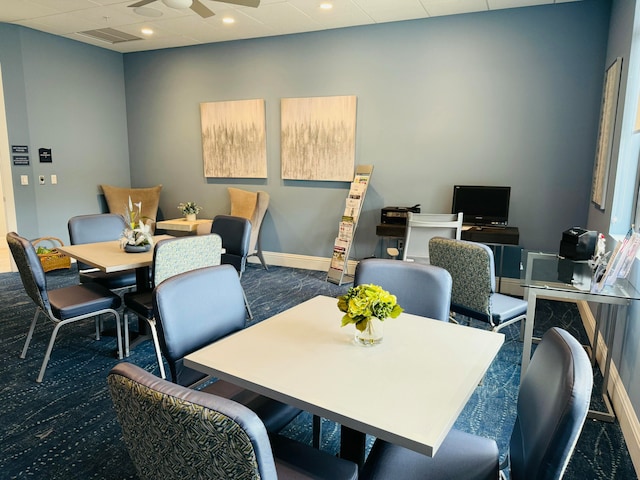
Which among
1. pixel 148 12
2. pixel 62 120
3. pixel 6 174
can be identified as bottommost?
pixel 6 174

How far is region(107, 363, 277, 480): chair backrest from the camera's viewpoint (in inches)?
32.7

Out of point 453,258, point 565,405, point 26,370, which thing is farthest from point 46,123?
point 565,405

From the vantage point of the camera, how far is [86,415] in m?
2.38

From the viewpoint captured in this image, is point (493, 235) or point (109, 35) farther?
point (109, 35)

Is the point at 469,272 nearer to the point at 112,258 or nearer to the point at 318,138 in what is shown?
the point at 112,258

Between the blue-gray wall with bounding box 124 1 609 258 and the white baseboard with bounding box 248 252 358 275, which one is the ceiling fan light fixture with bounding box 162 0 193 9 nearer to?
the blue-gray wall with bounding box 124 1 609 258

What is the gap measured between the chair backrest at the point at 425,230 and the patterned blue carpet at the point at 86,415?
0.90 m

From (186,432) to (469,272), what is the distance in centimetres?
213

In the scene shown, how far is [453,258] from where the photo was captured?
2.71 metres

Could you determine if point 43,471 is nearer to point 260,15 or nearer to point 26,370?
point 26,370

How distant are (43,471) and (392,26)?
4.86 metres

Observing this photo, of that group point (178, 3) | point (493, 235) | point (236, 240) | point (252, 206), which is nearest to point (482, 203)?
point (493, 235)

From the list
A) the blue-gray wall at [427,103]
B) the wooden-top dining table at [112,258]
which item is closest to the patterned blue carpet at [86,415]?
the wooden-top dining table at [112,258]

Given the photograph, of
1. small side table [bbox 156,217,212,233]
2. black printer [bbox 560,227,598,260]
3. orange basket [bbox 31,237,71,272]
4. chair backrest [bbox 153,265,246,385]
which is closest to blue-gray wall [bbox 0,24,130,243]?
orange basket [bbox 31,237,71,272]
